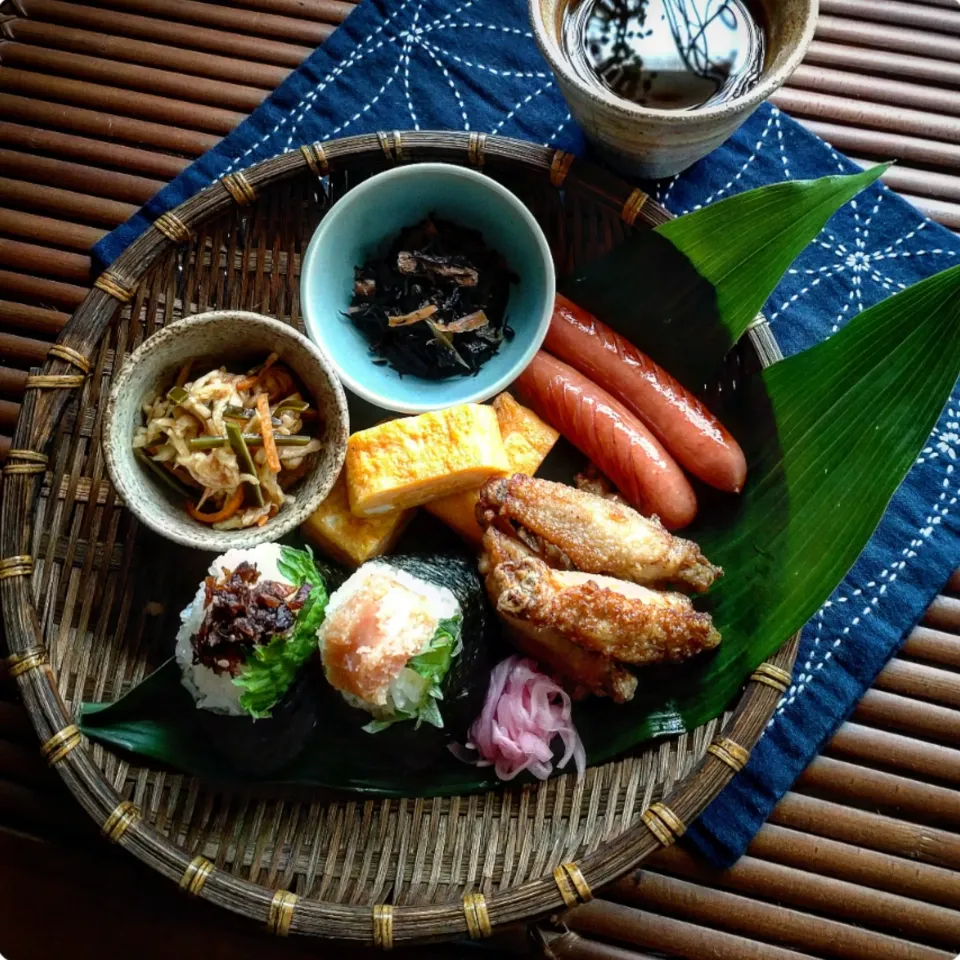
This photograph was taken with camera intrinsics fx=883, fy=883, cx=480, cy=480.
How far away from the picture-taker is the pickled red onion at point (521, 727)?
2.49m

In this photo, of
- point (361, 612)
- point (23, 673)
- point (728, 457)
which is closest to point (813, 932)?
point (728, 457)

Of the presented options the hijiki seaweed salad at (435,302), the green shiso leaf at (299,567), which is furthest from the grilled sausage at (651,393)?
the green shiso leaf at (299,567)

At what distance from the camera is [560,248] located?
290cm

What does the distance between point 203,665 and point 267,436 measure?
0.64 m

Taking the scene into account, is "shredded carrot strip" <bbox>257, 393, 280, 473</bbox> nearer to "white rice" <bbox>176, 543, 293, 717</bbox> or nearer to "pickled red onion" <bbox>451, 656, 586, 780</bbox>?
"white rice" <bbox>176, 543, 293, 717</bbox>

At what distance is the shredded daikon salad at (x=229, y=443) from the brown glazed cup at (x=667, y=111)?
1.14 m

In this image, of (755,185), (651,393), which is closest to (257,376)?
(651,393)

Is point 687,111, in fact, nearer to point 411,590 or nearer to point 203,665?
point 411,590

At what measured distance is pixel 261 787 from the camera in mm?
2551

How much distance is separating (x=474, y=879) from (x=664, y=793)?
0.58 metres

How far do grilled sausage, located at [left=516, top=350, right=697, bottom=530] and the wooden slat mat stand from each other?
1.04 meters

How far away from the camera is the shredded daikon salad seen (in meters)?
2.46

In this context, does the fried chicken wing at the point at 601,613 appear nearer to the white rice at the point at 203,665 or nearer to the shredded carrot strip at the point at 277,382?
the white rice at the point at 203,665

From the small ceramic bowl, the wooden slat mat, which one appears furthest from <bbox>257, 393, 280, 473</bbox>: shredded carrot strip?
the wooden slat mat
